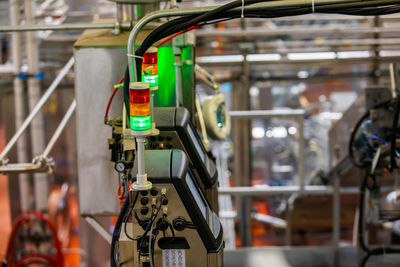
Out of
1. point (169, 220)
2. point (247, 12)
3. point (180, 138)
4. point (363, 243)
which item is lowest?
point (363, 243)

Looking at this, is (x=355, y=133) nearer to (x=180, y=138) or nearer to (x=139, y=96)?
(x=180, y=138)

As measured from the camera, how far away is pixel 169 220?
1820 millimetres

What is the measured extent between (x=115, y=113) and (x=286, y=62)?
244 centimetres

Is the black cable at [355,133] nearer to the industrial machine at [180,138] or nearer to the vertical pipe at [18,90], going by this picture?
the industrial machine at [180,138]

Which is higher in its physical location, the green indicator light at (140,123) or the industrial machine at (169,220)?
the green indicator light at (140,123)

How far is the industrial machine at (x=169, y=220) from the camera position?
5.89ft

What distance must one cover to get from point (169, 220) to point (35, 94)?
2.76 m

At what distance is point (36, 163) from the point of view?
8.85 feet

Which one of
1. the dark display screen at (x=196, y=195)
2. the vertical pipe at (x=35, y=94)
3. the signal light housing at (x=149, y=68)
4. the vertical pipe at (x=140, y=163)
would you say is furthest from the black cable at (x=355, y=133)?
the vertical pipe at (x=35, y=94)

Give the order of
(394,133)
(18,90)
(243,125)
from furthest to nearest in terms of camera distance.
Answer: (243,125), (18,90), (394,133)

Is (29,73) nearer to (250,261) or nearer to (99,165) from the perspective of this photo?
(99,165)

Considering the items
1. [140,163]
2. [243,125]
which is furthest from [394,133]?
[243,125]

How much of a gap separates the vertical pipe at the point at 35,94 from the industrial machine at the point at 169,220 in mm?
2372

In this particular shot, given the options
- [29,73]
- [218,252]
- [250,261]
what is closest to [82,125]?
[218,252]
